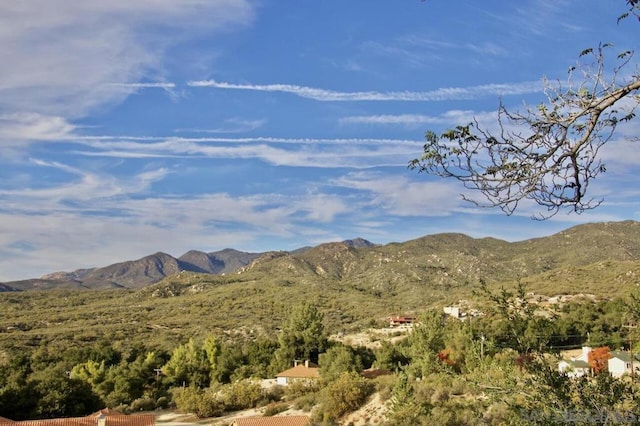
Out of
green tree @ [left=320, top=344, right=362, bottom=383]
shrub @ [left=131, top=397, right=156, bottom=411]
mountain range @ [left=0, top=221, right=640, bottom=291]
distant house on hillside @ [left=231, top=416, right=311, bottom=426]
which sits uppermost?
mountain range @ [left=0, top=221, right=640, bottom=291]

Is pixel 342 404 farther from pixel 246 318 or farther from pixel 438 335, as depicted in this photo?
pixel 246 318

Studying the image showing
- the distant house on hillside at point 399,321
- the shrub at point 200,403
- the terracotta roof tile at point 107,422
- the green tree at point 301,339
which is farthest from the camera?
the distant house on hillside at point 399,321

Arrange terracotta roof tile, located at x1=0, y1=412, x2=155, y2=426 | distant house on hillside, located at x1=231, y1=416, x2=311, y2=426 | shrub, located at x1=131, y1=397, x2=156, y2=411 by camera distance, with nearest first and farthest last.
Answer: terracotta roof tile, located at x1=0, y1=412, x2=155, y2=426 → distant house on hillside, located at x1=231, y1=416, x2=311, y2=426 → shrub, located at x1=131, y1=397, x2=156, y2=411

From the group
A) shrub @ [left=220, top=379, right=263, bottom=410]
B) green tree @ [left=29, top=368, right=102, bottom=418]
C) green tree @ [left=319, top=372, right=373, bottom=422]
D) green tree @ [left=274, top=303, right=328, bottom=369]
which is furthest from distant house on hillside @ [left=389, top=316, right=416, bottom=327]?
green tree @ [left=319, top=372, right=373, bottom=422]

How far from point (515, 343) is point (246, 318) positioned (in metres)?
75.4

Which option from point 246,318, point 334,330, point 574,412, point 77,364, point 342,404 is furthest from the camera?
point 246,318

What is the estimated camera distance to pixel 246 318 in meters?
78.5

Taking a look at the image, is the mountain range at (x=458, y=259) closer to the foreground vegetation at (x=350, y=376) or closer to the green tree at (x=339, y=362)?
the foreground vegetation at (x=350, y=376)

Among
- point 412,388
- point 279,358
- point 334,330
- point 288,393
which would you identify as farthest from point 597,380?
point 334,330

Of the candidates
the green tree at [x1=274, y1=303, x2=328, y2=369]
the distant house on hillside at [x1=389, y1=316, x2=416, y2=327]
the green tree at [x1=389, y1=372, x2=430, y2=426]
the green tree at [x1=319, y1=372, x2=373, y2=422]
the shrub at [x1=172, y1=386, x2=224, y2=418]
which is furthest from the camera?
the distant house on hillside at [x1=389, y1=316, x2=416, y2=327]

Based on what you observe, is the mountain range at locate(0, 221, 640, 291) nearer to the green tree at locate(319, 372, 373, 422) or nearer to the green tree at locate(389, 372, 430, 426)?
the green tree at locate(319, 372, 373, 422)

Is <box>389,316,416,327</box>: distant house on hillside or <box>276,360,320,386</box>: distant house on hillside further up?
<box>389,316,416,327</box>: distant house on hillside

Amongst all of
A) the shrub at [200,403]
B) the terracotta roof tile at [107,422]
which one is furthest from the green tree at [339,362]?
the terracotta roof tile at [107,422]

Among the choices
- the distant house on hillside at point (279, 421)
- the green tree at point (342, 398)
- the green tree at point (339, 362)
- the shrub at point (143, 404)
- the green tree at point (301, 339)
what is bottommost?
the shrub at point (143, 404)
